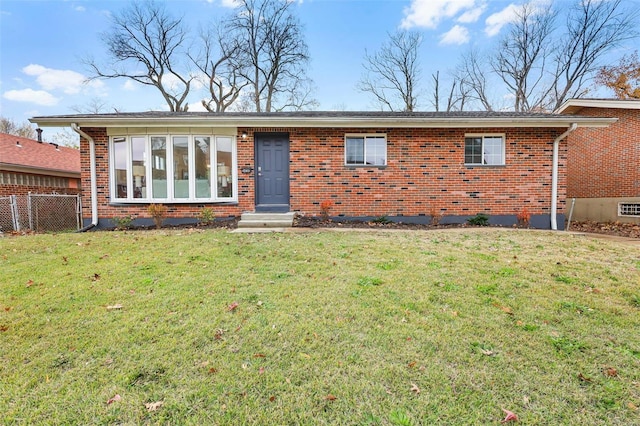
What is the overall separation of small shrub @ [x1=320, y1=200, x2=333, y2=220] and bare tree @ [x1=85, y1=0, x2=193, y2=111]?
18.5 meters

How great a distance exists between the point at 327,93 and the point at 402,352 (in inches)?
897

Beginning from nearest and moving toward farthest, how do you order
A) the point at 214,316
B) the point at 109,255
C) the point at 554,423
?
the point at 554,423
the point at 214,316
the point at 109,255

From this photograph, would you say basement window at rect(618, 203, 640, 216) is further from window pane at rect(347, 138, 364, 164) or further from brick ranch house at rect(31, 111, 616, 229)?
window pane at rect(347, 138, 364, 164)

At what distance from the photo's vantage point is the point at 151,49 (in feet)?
72.8

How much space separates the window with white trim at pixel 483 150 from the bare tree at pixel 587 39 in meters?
16.7

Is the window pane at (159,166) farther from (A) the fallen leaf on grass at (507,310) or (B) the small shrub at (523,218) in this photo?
(B) the small shrub at (523,218)

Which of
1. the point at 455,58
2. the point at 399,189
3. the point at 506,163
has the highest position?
the point at 455,58

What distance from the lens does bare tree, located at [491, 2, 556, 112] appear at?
21516 mm

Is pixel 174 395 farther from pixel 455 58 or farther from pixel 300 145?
pixel 455 58

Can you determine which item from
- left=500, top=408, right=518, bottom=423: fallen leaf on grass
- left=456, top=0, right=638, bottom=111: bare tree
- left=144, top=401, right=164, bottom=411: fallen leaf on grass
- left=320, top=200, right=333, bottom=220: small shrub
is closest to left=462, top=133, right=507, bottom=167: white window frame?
left=320, top=200, right=333, bottom=220: small shrub

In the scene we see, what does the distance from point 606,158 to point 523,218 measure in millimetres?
5420

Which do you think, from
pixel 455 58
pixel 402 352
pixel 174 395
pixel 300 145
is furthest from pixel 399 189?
pixel 455 58

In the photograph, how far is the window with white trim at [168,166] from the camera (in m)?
8.20

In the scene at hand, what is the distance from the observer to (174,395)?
1748mm
